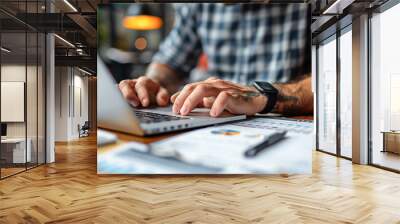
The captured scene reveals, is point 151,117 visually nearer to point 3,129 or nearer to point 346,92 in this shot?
point 3,129

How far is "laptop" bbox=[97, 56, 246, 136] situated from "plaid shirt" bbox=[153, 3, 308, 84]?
653 mm

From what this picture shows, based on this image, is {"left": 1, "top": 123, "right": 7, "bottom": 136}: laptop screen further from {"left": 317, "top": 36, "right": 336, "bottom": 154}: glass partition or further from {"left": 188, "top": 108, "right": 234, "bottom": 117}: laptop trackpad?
{"left": 317, "top": 36, "right": 336, "bottom": 154}: glass partition

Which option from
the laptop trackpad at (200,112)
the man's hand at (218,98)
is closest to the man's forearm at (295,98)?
the man's hand at (218,98)

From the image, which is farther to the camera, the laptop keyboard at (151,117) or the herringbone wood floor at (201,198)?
the laptop keyboard at (151,117)

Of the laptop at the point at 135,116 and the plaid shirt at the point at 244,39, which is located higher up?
the plaid shirt at the point at 244,39

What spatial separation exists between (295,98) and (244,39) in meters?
1.18

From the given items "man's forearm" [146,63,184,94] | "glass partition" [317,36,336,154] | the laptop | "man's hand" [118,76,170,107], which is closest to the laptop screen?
the laptop

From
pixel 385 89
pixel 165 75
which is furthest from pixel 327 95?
pixel 165 75

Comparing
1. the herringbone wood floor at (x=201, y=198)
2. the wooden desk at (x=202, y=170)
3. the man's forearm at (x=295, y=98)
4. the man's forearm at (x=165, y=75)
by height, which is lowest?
the herringbone wood floor at (x=201, y=198)

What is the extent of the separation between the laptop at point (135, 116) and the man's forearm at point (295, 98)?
0.63 meters

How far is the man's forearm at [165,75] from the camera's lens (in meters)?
5.77

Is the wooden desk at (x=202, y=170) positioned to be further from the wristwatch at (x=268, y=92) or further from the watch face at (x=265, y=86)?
the watch face at (x=265, y=86)

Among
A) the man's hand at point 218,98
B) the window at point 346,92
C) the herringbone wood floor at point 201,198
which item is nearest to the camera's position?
the herringbone wood floor at point 201,198

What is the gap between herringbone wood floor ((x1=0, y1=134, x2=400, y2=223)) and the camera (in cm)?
378
